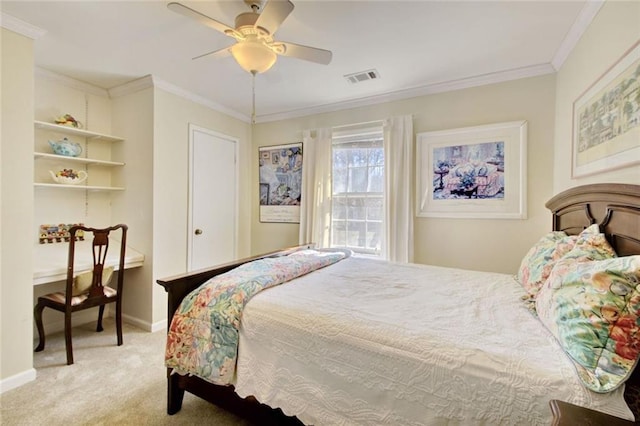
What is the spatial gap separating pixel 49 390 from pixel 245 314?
1.69 meters

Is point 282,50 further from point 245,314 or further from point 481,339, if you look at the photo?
point 481,339

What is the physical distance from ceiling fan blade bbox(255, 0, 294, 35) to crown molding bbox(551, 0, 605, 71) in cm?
188

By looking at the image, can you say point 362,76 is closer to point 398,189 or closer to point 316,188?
point 398,189

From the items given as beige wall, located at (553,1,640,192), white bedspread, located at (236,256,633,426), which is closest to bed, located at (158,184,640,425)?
white bedspread, located at (236,256,633,426)

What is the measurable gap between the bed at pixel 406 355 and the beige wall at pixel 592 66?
0.45m

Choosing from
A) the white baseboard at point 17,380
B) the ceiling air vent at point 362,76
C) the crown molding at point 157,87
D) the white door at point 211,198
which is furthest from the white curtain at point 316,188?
the white baseboard at point 17,380

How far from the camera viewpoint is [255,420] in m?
1.45

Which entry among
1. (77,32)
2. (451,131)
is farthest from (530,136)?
(77,32)

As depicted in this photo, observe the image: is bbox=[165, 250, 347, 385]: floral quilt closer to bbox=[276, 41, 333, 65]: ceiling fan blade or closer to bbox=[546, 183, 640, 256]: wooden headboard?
bbox=[276, 41, 333, 65]: ceiling fan blade

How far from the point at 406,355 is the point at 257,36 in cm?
188

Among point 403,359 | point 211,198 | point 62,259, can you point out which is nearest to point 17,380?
point 62,259

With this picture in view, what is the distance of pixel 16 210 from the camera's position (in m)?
2.02

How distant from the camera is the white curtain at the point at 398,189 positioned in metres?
3.11

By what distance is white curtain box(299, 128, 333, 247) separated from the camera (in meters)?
3.63
